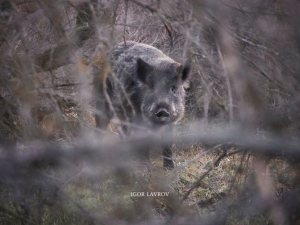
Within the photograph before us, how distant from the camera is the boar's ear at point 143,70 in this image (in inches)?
299

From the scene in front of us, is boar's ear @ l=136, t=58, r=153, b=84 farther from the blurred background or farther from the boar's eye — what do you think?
the blurred background


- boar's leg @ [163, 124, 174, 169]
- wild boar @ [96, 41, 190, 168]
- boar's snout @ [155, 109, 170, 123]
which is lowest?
boar's leg @ [163, 124, 174, 169]

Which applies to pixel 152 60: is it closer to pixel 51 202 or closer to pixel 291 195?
pixel 51 202

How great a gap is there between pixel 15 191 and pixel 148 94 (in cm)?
447

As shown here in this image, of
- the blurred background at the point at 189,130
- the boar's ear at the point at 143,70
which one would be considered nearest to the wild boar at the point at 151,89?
the boar's ear at the point at 143,70

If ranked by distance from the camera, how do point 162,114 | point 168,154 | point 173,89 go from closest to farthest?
point 168,154 → point 162,114 → point 173,89

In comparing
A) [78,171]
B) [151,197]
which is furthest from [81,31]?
[151,197]

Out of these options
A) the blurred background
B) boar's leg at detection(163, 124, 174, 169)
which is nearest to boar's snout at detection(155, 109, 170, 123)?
boar's leg at detection(163, 124, 174, 169)

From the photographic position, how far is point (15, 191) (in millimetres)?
3547

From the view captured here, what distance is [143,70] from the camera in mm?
7730

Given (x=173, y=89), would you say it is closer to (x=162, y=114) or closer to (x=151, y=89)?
(x=151, y=89)

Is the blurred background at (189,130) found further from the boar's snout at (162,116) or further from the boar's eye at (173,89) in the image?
the boar's eye at (173,89)

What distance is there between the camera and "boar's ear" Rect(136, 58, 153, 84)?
7.59m

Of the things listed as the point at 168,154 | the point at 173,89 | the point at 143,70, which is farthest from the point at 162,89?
the point at 168,154
